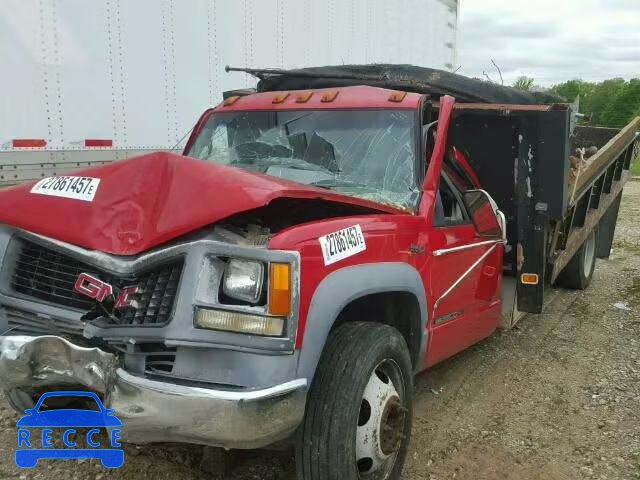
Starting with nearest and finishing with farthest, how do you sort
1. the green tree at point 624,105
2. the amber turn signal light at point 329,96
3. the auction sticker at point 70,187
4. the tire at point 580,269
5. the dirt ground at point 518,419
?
1. the auction sticker at point 70,187
2. the dirt ground at point 518,419
3. the amber turn signal light at point 329,96
4. the tire at point 580,269
5. the green tree at point 624,105

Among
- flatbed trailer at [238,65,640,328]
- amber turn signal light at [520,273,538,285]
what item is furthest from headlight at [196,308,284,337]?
amber turn signal light at [520,273,538,285]

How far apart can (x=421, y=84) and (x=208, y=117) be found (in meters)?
1.55

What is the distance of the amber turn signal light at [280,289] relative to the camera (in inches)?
95.5

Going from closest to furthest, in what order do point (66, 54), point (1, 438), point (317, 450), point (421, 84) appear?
point (317, 450), point (1, 438), point (421, 84), point (66, 54)

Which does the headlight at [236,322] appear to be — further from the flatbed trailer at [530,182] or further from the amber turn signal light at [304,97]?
the flatbed trailer at [530,182]

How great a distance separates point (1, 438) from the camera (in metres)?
3.60

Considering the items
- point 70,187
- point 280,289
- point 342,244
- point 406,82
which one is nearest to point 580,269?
point 406,82

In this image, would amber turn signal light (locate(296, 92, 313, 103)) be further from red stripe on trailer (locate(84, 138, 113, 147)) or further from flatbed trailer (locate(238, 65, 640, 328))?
red stripe on trailer (locate(84, 138, 113, 147))

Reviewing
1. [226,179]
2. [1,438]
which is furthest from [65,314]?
[1,438]

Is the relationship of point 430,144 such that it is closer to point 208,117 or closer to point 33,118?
point 208,117

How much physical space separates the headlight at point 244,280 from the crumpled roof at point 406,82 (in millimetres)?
2457

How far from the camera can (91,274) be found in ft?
8.73

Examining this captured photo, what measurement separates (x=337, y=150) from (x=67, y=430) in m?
2.20

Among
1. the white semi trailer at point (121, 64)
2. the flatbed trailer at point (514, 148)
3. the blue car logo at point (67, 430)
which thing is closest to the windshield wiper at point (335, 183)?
the flatbed trailer at point (514, 148)
